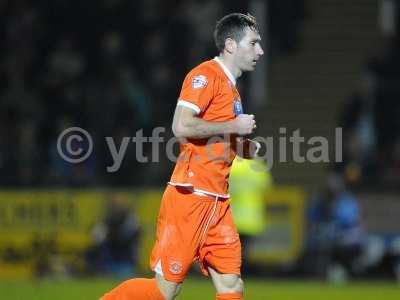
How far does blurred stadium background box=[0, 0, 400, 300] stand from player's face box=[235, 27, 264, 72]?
6.87 m

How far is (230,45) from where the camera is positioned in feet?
24.8

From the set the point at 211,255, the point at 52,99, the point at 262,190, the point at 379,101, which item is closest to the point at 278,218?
the point at 262,190

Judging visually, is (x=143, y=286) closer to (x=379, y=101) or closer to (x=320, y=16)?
(x=379, y=101)

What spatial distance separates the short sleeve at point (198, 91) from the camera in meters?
7.32

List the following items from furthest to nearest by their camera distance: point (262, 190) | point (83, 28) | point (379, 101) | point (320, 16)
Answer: point (320, 16)
point (83, 28)
point (379, 101)
point (262, 190)

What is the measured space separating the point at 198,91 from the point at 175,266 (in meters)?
1.11

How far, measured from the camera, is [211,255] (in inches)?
295

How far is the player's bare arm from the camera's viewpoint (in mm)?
7246

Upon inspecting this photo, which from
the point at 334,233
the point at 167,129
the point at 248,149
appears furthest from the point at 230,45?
the point at 167,129

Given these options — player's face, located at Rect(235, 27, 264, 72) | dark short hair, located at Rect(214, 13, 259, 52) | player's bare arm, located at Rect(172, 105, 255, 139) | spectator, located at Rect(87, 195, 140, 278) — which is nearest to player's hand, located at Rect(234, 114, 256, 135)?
player's bare arm, located at Rect(172, 105, 255, 139)

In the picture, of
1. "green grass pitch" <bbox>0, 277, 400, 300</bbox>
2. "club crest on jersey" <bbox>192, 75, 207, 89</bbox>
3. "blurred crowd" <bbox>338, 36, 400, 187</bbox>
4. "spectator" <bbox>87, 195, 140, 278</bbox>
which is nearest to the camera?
"club crest on jersey" <bbox>192, 75, 207, 89</bbox>

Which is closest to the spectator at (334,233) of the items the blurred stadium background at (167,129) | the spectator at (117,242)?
the blurred stadium background at (167,129)

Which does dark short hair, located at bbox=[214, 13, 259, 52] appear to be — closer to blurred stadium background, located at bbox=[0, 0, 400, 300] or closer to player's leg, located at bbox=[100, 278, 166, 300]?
player's leg, located at bbox=[100, 278, 166, 300]

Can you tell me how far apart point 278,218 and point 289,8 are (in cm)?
429
